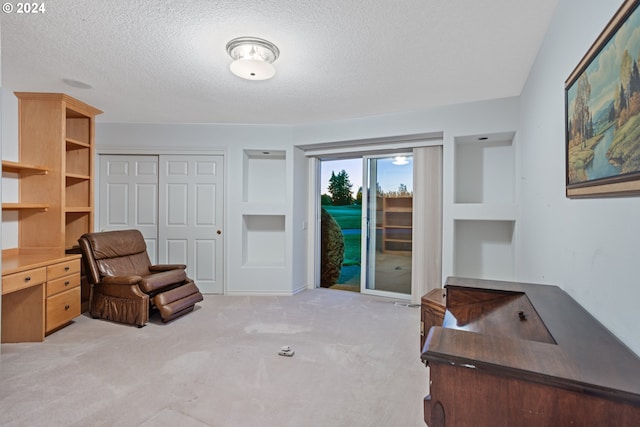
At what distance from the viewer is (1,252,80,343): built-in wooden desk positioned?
284 cm

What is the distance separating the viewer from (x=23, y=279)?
2.77 m

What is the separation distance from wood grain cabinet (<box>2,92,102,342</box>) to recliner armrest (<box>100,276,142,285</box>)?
1.00 ft

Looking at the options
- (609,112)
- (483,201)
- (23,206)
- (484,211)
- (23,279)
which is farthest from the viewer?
(483,201)

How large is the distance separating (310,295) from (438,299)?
2.38 meters

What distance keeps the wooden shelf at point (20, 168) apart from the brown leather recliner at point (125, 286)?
2.69 feet

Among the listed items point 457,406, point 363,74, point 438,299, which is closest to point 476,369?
point 457,406

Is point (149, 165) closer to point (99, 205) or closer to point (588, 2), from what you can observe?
point (99, 205)

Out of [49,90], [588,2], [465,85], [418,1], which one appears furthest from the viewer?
[49,90]

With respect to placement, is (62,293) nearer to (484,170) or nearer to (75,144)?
(75,144)

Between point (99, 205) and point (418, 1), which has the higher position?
point (418, 1)

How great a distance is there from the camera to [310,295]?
15.4 feet

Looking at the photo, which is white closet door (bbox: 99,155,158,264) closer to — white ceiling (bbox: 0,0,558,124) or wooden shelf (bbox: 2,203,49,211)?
white ceiling (bbox: 0,0,558,124)

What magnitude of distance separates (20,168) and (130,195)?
145 cm

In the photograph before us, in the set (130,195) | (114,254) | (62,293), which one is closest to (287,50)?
(114,254)
